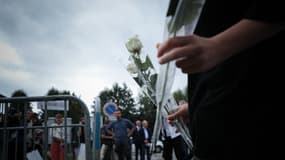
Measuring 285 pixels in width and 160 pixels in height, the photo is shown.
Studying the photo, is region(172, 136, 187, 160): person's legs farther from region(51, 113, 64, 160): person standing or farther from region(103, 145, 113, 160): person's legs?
region(103, 145, 113, 160): person's legs

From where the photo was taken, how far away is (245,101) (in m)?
0.83

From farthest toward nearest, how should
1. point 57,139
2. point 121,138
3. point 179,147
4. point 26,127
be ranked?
1. point 121,138
2. point 179,147
3. point 57,139
4. point 26,127

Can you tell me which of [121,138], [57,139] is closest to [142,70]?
[57,139]

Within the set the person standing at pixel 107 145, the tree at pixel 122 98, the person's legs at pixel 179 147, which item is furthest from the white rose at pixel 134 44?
the tree at pixel 122 98

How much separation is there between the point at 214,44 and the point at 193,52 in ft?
0.21

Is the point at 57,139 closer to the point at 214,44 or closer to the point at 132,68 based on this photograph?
the point at 132,68

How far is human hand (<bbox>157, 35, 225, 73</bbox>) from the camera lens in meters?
0.71

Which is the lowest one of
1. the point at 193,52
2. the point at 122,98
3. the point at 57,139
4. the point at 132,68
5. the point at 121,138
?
the point at 121,138

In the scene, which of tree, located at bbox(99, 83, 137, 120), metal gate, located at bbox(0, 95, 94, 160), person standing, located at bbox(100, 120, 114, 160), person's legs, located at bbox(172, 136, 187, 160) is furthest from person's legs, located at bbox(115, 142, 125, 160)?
tree, located at bbox(99, 83, 137, 120)

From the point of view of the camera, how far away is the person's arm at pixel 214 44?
0.72m

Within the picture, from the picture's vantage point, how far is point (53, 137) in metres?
4.10

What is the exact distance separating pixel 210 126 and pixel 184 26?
13.0 inches

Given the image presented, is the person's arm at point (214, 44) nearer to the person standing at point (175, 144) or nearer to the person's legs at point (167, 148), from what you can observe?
the person standing at point (175, 144)

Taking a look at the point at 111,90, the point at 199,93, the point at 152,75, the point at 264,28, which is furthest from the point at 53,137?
the point at 111,90
